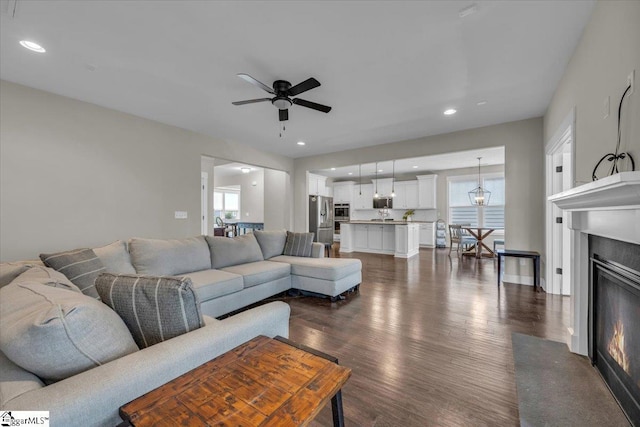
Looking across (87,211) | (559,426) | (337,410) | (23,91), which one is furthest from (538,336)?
(23,91)

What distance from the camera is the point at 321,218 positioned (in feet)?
28.5

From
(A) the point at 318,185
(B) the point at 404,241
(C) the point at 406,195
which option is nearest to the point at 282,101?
(B) the point at 404,241

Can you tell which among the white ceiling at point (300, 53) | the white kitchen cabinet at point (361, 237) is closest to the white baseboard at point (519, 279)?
the white ceiling at point (300, 53)

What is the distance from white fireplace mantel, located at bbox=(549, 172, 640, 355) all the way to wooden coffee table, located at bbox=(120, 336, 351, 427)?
1.27 metres

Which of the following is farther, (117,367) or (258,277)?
(258,277)

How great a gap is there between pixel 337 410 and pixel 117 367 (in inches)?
31.2

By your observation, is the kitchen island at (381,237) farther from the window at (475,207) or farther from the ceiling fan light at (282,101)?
the ceiling fan light at (282,101)

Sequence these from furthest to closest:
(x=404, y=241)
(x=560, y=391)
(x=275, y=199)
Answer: (x=275, y=199), (x=404, y=241), (x=560, y=391)

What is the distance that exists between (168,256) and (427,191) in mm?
7778

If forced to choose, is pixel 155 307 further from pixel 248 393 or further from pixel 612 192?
pixel 612 192

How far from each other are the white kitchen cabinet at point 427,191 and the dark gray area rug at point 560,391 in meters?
6.88

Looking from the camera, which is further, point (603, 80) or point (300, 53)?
point (300, 53)

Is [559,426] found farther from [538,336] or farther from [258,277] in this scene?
[258,277]

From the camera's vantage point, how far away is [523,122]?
4.03m
